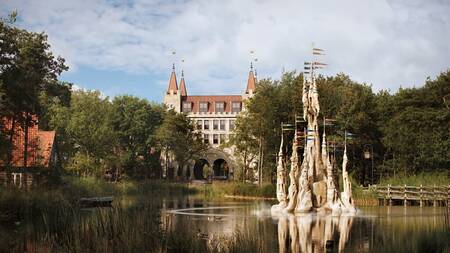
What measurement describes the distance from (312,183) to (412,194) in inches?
532

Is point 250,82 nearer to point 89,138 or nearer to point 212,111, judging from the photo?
point 212,111

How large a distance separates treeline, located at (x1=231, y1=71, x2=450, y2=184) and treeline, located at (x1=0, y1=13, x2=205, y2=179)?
13178mm

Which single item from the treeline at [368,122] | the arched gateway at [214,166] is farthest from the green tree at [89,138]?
the arched gateway at [214,166]

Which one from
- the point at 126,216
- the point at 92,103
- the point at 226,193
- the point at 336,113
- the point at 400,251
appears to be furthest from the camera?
the point at 92,103

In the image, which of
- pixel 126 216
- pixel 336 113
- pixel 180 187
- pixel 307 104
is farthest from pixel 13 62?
pixel 336 113

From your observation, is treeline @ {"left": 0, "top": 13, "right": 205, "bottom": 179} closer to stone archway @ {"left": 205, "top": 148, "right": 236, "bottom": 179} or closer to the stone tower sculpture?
stone archway @ {"left": 205, "top": 148, "right": 236, "bottom": 179}

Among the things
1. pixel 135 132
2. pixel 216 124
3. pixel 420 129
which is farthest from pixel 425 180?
pixel 216 124

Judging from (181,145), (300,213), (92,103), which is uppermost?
(92,103)

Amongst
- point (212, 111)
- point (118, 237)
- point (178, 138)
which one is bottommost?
point (118, 237)

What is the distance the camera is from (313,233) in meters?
17.9

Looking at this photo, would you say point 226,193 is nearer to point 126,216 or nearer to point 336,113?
point 336,113

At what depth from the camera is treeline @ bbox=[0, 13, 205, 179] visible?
28.5 m

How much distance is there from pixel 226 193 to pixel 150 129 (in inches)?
1046

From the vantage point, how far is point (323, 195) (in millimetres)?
26062
